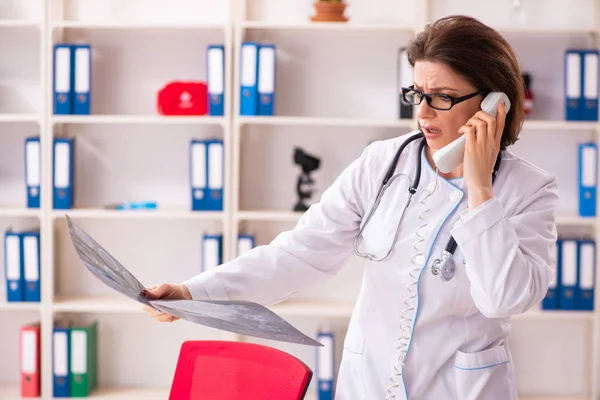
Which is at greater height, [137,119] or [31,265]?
[137,119]

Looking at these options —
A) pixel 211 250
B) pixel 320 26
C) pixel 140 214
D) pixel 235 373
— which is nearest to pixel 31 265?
pixel 140 214

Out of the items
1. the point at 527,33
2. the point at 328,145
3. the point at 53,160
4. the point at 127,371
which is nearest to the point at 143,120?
the point at 53,160

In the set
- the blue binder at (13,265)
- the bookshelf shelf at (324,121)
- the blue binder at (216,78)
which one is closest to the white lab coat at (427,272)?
the bookshelf shelf at (324,121)

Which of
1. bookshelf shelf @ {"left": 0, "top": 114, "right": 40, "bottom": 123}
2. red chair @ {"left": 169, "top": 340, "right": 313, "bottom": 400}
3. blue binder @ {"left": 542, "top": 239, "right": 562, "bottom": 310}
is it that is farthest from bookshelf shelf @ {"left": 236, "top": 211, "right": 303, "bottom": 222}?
red chair @ {"left": 169, "top": 340, "right": 313, "bottom": 400}

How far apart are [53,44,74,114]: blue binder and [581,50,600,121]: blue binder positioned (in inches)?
86.8

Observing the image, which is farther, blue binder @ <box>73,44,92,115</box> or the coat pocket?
blue binder @ <box>73,44,92,115</box>

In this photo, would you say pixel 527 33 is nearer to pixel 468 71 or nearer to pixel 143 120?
pixel 143 120

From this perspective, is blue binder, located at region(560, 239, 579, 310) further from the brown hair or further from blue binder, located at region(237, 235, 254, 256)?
the brown hair

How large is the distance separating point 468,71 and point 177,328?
259 centimetres

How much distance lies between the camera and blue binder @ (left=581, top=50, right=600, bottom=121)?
344cm

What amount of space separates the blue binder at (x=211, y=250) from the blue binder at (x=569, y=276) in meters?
1.50

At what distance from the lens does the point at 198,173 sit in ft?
11.6

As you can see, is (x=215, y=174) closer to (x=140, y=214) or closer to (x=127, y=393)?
(x=140, y=214)

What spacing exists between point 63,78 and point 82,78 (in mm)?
80
